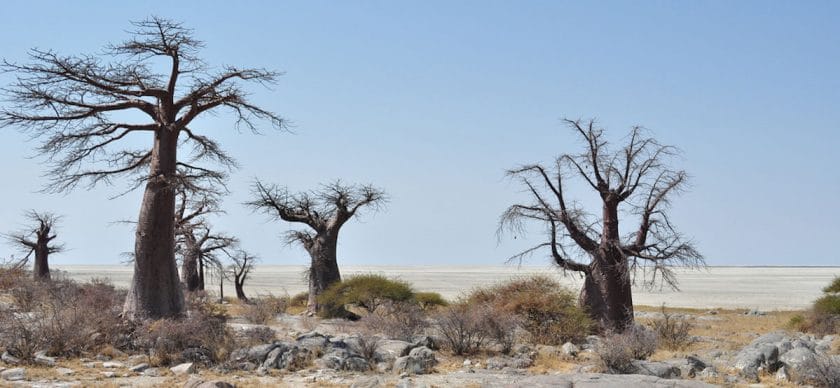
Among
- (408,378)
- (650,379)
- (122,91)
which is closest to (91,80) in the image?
(122,91)

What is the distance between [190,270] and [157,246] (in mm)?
16273

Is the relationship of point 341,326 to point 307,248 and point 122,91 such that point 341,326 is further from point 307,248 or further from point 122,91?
point 122,91

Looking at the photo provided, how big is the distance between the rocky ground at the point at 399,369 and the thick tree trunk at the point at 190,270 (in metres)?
17.8

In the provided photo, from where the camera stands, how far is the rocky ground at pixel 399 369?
35.5 ft

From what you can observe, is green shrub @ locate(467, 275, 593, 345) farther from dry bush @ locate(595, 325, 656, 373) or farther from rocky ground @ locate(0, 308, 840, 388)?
dry bush @ locate(595, 325, 656, 373)

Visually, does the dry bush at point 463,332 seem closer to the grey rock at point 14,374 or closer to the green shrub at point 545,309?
the green shrub at point 545,309

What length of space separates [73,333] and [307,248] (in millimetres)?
14353

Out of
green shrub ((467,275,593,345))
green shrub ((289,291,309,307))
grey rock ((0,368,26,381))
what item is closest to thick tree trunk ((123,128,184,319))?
grey rock ((0,368,26,381))

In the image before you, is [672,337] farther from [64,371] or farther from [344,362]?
[64,371]

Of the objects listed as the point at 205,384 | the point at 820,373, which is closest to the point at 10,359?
the point at 205,384

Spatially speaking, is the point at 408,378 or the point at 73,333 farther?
the point at 73,333

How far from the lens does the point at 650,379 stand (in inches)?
412

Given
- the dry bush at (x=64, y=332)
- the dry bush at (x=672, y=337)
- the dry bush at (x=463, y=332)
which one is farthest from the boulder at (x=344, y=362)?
the dry bush at (x=672, y=337)

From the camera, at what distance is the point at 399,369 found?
12383 millimetres
